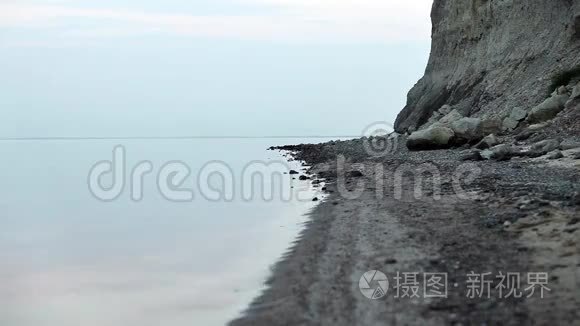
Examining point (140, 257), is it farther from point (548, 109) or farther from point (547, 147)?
point (548, 109)

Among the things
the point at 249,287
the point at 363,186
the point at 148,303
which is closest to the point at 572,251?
the point at 249,287

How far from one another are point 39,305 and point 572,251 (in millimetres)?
7722

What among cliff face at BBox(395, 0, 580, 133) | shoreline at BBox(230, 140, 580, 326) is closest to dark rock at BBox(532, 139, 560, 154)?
shoreline at BBox(230, 140, 580, 326)

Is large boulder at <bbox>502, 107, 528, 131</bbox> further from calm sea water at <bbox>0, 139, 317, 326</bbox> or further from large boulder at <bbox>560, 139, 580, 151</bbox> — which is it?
calm sea water at <bbox>0, 139, 317, 326</bbox>

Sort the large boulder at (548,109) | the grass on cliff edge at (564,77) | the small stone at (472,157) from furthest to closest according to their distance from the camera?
the grass on cliff edge at (564,77) < the large boulder at (548,109) < the small stone at (472,157)

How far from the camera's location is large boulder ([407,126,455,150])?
28469mm

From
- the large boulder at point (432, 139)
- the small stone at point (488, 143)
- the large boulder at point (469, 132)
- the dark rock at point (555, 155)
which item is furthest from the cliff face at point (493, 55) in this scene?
the dark rock at point (555, 155)

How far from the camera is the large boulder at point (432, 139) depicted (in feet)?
93.4

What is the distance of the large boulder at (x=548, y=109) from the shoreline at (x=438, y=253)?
41.9 feet

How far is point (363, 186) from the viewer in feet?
64.2

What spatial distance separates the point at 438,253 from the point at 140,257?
6.27 meters

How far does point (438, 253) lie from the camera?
8883 millimetres

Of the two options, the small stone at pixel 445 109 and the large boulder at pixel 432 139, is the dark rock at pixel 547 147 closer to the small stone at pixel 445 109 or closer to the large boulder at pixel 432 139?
the large boulder at pixel 432 139

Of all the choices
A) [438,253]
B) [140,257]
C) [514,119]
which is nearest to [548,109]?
[514,119]
